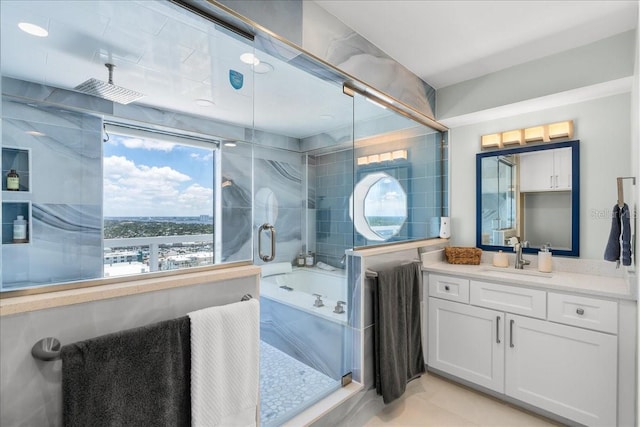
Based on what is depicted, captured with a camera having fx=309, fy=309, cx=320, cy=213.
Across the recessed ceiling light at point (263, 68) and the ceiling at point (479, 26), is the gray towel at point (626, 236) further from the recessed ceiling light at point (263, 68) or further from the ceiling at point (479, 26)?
the recessed ceiling light at point (263, 68)

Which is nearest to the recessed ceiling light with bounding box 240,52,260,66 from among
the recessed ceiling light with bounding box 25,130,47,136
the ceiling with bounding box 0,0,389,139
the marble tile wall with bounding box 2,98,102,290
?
the ceiling with bounding box 0,0,389,139

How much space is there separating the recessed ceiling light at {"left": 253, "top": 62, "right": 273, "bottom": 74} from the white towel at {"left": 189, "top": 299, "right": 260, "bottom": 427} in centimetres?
129

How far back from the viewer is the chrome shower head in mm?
1112

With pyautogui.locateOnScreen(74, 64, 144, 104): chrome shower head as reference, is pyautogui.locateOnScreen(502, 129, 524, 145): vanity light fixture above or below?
above

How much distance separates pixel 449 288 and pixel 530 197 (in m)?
1.04

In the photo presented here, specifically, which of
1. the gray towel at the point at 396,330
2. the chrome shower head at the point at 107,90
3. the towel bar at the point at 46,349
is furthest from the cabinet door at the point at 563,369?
the chrome shower head at the point at 107,90

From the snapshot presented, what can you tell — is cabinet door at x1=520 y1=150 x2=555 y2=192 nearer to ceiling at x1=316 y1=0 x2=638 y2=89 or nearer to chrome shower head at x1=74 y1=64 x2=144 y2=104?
ceiling at x1=316 y1=0 x2=638 y2=89

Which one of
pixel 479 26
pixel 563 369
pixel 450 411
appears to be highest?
pixel 479 26

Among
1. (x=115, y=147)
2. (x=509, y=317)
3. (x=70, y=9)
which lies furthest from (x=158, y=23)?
(x=509, y=317)

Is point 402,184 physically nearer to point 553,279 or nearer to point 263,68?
point 553,279

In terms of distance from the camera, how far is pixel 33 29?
1010mm

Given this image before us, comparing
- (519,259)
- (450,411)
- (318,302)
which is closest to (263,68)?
(318,302)

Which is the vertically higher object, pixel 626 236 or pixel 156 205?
pixel 156 205

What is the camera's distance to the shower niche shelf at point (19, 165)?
922 mm
